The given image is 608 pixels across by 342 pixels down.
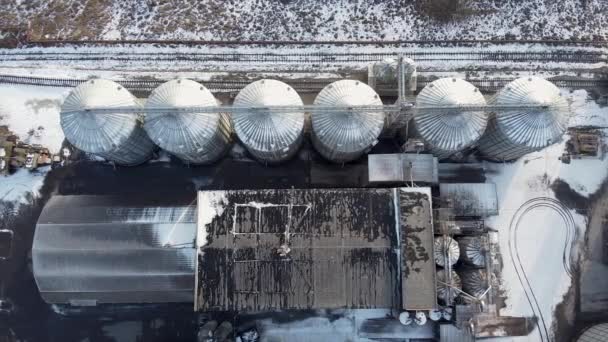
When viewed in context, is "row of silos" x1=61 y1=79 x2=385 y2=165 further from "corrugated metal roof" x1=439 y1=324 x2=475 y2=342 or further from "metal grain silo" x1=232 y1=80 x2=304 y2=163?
"corrugated metal roof" x1=439 y1=324 x2=475 y2=342

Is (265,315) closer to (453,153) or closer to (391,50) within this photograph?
(453,153)

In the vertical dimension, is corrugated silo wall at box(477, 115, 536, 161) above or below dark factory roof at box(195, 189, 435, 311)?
above

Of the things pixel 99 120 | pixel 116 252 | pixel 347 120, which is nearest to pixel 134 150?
pixel 99 120

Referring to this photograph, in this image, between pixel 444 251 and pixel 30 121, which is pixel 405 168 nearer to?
pixel 444 251

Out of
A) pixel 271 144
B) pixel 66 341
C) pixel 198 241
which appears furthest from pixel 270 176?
pixel 66 341

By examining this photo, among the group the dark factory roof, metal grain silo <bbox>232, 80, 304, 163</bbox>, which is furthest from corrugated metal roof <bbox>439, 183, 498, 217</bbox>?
metal grain silo <bbox>232, 80, 304, 163</bbox>
